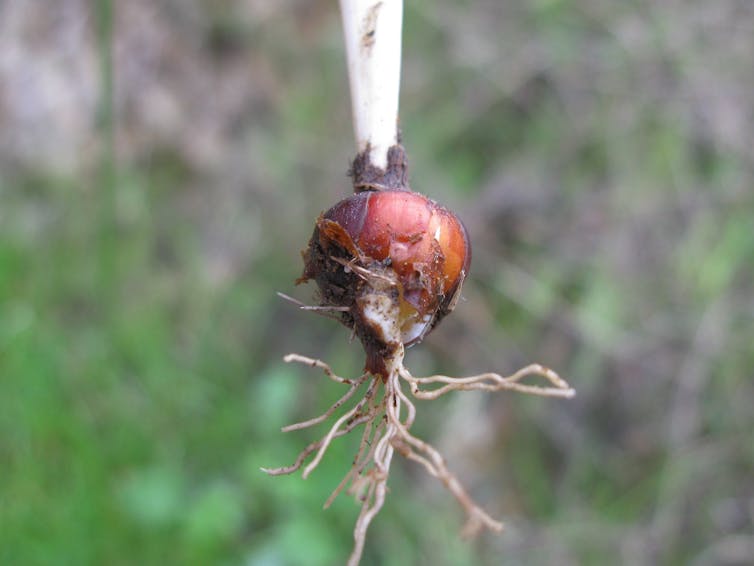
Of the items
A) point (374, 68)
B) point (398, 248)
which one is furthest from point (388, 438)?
point (374, 68)

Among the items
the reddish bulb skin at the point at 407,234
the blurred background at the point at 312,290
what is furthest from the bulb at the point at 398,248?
the blurred background at the point at 312,290

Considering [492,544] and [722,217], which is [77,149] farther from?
[722,217]

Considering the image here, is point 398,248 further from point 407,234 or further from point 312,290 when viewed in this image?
point 312,290

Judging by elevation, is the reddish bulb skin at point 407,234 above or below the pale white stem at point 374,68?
below

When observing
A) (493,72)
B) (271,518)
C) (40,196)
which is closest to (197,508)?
(271,518)

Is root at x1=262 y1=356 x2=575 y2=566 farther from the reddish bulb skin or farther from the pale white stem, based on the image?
the pale white stem

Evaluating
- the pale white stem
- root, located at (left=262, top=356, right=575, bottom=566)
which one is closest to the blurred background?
root, located at (left=262, top=356, right=575, bottom=566)

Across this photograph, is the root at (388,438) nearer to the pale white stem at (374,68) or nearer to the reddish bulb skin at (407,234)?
the reddish bulb skin at (407,234)
